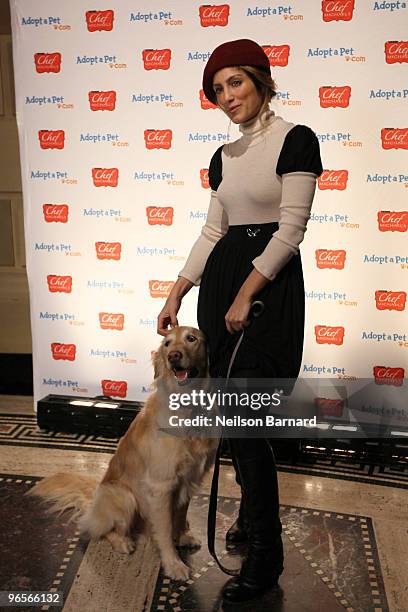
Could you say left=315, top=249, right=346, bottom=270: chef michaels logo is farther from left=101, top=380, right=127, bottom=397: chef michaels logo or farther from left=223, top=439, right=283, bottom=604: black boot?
left=223, top=439, right=283, bottom=604: black boot

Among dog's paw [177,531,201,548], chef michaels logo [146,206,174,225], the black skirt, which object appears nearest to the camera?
the black skirt

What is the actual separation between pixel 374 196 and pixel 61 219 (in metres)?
1.82

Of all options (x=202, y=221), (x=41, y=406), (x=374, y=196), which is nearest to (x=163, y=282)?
(x=202, y=221)

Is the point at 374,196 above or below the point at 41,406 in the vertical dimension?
above

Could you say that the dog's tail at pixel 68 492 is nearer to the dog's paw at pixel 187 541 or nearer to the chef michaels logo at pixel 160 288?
the dog's paw at pixel 187 541

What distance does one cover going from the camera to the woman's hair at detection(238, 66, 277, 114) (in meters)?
1.78

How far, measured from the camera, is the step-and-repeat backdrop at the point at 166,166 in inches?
121

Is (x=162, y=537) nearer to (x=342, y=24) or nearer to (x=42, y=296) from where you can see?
(x=42, y=296)

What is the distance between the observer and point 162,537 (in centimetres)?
218

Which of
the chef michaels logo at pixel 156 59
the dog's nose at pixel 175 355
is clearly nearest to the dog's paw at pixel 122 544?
the dog's nose at pixel 175 355

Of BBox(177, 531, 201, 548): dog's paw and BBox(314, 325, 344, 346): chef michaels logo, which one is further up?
BBox(314, 325, 344, 346): chef michaels logo

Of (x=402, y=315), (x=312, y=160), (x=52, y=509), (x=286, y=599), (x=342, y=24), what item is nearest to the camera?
(x=312, y=160)

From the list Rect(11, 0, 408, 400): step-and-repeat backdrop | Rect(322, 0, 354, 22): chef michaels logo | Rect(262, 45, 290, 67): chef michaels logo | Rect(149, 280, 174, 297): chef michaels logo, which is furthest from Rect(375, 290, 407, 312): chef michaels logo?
Rect(322, 0, 354, 22): chef michaels logo

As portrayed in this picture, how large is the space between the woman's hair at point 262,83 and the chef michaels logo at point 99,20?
1830 mm
